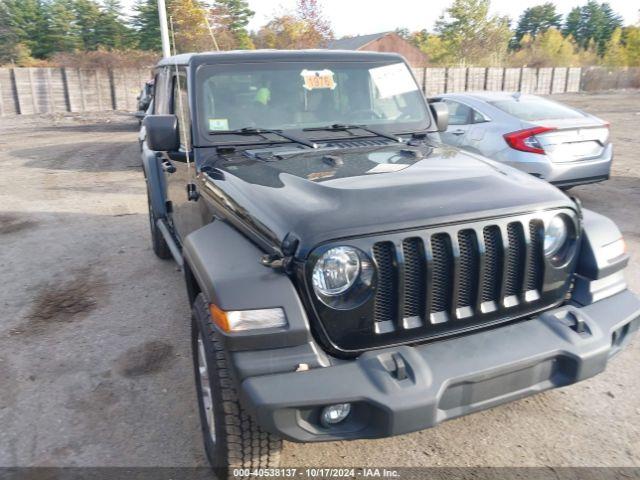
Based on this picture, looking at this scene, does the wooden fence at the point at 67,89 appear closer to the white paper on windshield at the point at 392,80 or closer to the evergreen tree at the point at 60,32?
the evergreen tree at the point at 60,32

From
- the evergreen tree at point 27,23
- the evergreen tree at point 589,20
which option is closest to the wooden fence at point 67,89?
the evergreen tree at point 27,23

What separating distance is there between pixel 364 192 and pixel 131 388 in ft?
6.75

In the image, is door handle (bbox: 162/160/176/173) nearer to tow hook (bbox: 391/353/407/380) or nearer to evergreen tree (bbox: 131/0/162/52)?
tow hook (bbox: 391/353/407/380)

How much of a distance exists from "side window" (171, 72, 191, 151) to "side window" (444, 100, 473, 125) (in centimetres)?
510

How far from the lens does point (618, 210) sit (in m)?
7.15

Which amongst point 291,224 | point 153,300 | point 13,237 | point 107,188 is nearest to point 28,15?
point 107,188

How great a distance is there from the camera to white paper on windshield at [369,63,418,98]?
3818 mm

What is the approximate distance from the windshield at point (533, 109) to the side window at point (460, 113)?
14.8 inches

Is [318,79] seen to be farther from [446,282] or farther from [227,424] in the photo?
[227,424]

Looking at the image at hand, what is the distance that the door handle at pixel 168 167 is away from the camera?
164 inches

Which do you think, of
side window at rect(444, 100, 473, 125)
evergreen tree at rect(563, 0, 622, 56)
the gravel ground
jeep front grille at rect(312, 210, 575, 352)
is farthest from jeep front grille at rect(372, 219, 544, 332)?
evergreen tree at rect(563, 0, 622, 56)

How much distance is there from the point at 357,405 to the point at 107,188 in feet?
27.7

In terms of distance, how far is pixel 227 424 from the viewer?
7.30ft

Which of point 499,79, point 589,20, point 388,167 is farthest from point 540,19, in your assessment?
point 388,167
